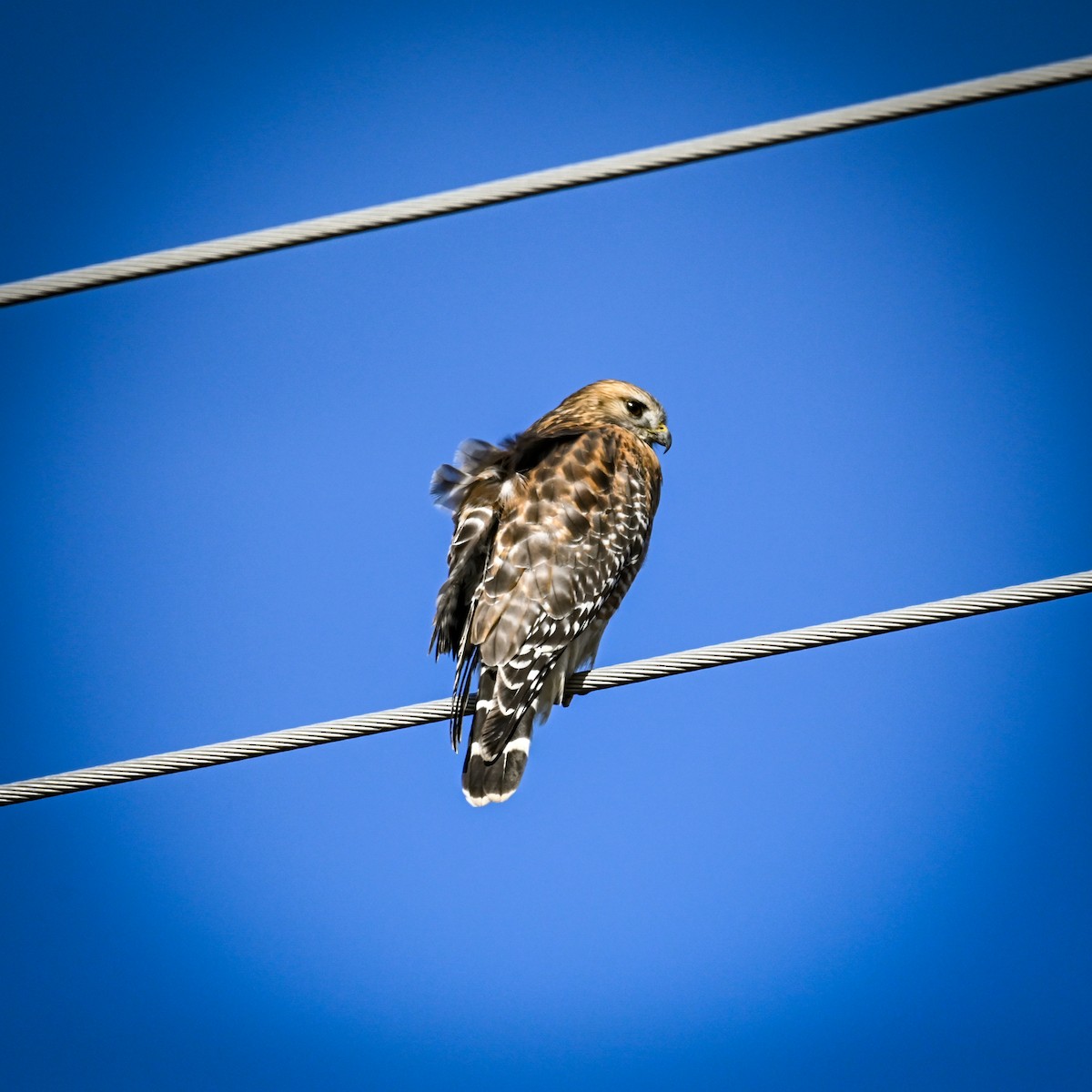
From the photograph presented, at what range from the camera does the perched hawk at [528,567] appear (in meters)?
4.79

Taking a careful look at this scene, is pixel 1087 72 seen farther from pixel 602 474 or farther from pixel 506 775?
pixel 506 775

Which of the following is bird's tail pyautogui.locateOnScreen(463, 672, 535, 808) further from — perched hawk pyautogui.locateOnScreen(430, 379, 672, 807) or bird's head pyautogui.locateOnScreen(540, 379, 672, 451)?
bird's head pyautogui.locateOnScreen(540, 379, 672, 451)

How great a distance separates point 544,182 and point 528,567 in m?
1.62

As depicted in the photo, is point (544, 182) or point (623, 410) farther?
point (623, 410)

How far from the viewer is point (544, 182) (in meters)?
3.72

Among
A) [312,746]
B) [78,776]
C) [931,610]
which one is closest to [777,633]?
[931,610]

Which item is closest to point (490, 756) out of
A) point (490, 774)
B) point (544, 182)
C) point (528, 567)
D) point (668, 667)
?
point (490, 774)

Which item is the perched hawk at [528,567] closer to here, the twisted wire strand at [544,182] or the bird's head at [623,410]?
the bird's head at [623,410]

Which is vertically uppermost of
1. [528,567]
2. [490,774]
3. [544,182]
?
[544,182]

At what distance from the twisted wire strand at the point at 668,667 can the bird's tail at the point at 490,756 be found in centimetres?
111

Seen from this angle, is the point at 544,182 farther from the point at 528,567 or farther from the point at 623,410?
the point at 623,410

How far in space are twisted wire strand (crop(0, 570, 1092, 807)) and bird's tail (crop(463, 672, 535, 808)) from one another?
1108 mm

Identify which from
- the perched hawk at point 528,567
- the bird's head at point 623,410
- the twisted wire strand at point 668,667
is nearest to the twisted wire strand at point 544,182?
the twisted wire strand at point 668,667

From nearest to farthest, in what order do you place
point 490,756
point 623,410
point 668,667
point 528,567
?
point 668,667 < point 490,756 < point 528,567 < point 623,410
